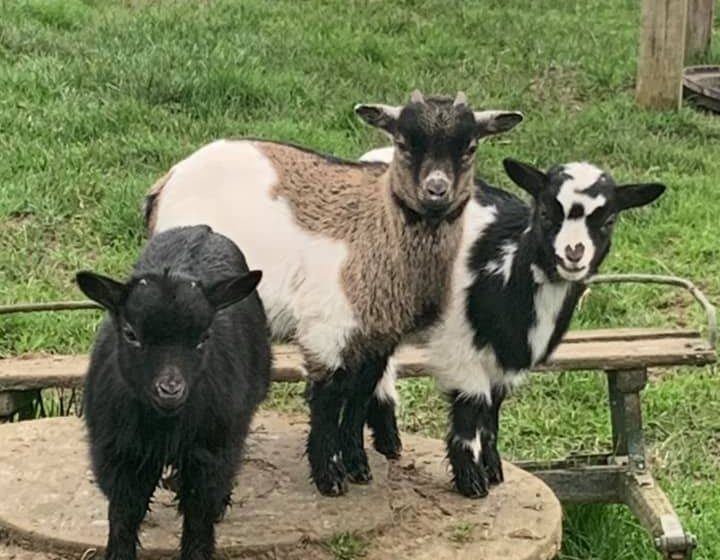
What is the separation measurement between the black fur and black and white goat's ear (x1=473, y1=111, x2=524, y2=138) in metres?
0.69

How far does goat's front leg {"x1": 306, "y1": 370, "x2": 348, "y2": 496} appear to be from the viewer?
3.90 m

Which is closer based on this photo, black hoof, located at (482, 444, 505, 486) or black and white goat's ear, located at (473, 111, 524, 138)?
black and white goat's ear, located at (473, 111, 524, 138)

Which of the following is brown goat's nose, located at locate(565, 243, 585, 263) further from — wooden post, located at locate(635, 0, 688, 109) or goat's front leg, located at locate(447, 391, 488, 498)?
wooden post, located at locate(635, 0, 688, 109)

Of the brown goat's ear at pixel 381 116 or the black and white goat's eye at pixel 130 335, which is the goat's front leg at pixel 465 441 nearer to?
the brown goat's ear at pixel 381 116

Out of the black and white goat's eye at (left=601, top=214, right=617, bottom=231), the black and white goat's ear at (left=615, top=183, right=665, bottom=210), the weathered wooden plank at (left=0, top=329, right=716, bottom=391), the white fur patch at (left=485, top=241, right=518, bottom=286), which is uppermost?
the black and white goat's ear at (left=615, top=183, right=665, bottom=210)

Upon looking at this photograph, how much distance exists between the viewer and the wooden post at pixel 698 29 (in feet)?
34.1

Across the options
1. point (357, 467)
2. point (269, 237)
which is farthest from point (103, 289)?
point (357, 467)

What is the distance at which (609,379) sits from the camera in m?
5.01

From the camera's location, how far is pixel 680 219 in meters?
7.59

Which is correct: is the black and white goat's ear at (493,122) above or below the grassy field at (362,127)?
above

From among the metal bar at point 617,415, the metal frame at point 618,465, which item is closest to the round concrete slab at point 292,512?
the metal frame at point 618,465

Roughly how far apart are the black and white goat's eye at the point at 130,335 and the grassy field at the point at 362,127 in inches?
86.8

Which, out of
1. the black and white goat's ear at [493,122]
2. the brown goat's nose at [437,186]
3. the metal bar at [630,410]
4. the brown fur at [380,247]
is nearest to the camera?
the brown goat's nose at [437,186]

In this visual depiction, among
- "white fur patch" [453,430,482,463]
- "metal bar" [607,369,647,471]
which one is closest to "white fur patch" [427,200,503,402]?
"white fur patch" [453,430,482,463]
